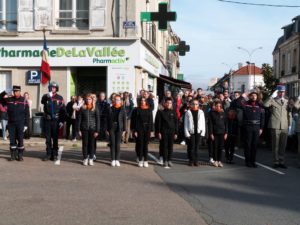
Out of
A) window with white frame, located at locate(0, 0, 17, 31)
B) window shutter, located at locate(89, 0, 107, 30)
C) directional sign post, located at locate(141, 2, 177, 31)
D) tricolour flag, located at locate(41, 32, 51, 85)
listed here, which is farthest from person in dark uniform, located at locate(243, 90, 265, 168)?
window with white frame, located at locate(0, 0, 17, 31)

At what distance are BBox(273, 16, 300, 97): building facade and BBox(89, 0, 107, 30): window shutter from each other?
35.9 meters

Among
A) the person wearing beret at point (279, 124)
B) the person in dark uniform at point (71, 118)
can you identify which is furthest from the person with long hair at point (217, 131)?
the person in dark uniform at point (71, 118)

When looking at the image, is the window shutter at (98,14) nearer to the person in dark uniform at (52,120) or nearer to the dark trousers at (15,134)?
the person in dark uniform at (52,120)

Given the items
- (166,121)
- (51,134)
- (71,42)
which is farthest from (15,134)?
(71,42)

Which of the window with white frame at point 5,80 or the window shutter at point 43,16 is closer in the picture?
the window shutter at point 43,16

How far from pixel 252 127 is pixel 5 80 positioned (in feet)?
38.5

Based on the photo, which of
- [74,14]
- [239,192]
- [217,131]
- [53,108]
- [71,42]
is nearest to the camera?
[239,192]

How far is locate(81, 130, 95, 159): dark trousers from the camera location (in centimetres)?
1254

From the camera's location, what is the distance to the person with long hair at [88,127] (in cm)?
1255

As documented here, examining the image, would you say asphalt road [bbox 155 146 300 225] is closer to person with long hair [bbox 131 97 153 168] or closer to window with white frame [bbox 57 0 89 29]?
person with long hair [bbox 131 97 153 168]

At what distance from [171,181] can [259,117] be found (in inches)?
148

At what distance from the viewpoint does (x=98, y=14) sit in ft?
64.7

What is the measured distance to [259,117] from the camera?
502 inches

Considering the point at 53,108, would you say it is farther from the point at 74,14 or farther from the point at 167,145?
the point at 74,14
